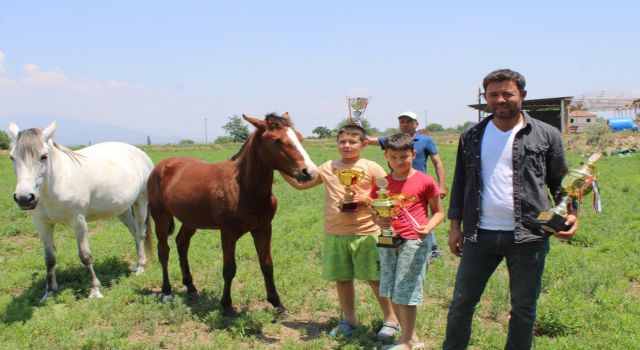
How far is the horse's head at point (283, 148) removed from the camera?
14.2 feet

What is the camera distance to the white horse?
535 centimetres

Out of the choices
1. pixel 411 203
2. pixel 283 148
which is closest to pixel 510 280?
pixel 411 203

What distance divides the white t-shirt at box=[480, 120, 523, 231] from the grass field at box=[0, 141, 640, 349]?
61.3 inches

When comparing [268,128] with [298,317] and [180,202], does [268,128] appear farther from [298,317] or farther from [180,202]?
[298,317]

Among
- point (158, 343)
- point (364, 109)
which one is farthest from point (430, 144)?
point (158, 343)

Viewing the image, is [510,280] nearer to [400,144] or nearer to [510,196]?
[510,196]

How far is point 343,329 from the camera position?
4500 millimetres

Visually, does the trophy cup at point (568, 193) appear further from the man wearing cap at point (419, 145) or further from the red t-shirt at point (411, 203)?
the man wearing cap at point (419, 145)

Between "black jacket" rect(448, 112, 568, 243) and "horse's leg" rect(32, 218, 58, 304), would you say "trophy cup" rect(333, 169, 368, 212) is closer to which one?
"black jacket" rect(448, 112, 568, 243)

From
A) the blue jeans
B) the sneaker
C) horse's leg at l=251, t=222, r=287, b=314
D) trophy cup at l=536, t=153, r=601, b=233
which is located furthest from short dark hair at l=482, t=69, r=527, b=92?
the sneaker

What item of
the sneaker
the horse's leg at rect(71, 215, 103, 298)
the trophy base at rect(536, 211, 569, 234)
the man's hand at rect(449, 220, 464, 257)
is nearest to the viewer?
the trophy base at rect(536, 211, 569, 234)

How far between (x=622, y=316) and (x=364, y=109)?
3210 millimetres

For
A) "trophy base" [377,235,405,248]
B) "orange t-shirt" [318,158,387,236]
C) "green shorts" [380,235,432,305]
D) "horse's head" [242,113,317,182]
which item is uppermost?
"horse's head" [242,113,317,182]

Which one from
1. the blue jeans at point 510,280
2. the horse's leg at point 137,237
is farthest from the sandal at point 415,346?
the horse's leg at point 137,237
